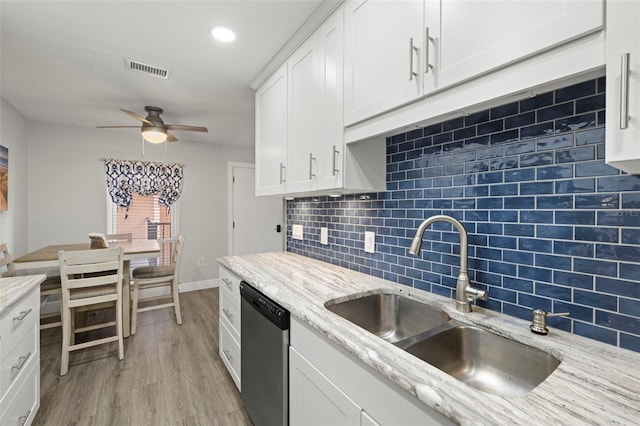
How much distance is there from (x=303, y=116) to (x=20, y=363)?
202 centimetres

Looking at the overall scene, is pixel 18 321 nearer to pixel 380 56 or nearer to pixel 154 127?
pixel 154 127

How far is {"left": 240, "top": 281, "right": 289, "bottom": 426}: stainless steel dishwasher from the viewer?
4.08ft

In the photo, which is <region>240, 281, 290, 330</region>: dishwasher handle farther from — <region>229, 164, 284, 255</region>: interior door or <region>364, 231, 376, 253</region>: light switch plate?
<region>229, 164, 284, 255</region>: interior door

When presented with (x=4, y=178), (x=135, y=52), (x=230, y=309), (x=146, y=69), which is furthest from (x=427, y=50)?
(x=4, y=178)

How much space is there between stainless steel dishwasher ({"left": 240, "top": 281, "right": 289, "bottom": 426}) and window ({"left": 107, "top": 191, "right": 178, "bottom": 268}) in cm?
287

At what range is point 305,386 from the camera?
1.12 metres

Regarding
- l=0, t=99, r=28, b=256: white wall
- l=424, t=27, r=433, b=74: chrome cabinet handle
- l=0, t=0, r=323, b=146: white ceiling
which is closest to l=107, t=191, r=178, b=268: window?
l=0, t=99, r=28, b=256: white wall

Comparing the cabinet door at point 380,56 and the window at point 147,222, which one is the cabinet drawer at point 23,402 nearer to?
the cabinet door at point 380,56

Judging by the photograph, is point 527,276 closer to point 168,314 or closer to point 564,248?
point 564,248

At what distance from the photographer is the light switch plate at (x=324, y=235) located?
6.92ft

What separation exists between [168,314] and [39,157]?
2468 millimetres

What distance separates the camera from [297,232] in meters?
2.50

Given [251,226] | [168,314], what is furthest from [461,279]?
[251,226]

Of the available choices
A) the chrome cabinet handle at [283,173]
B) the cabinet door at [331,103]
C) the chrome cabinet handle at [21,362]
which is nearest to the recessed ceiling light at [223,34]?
the cabinet door at [331,103]
